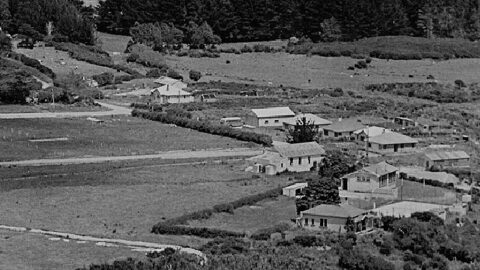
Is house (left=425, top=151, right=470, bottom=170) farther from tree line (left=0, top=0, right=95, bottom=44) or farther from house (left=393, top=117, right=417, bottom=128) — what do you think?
tree line (left=0, top=0, right=95, bottom=44)

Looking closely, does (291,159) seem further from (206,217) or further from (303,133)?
(206,217)

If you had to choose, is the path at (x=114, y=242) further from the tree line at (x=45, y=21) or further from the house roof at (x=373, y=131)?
the tree line at (x=45, y=21)

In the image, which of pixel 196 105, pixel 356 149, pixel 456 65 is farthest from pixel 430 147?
pixel 456 65

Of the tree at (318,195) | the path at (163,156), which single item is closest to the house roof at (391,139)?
the path at (163,156)

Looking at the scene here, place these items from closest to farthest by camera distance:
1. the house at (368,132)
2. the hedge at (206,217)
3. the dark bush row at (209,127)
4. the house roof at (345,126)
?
1. the hedge at (206,217)
2. the house at (368,132)
3. the dark bush row at (209,127)
4. the house roof at (345,126)

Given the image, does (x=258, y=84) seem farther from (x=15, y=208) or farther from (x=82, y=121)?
(x=15, y=208)

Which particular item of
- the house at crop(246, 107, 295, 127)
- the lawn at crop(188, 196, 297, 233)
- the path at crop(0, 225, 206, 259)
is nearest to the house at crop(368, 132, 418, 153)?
the house at crop(246, 107, 295, 127)
